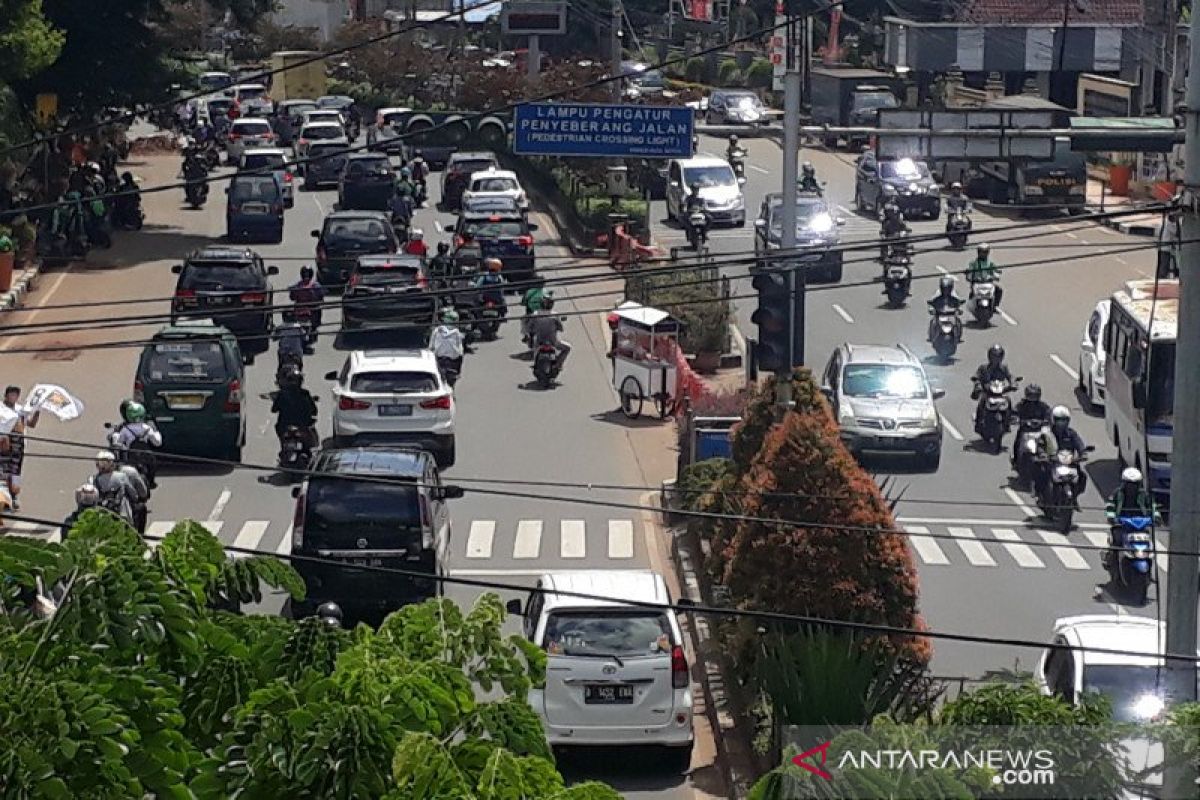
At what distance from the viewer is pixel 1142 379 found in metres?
28.9

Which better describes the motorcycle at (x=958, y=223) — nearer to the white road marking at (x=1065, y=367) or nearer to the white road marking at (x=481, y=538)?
the white road marking at (x=1065, y=367)

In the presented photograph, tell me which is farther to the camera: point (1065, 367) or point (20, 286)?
point (20, 286)

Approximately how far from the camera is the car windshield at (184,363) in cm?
2930

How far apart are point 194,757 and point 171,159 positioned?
65.3 metres

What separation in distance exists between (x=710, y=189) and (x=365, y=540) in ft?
118

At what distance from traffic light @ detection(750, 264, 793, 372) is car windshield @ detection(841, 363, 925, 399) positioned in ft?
29.3

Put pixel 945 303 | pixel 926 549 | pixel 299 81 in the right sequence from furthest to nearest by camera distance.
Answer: pixel 299 81 < pixel 945 303 < pixel 926 549

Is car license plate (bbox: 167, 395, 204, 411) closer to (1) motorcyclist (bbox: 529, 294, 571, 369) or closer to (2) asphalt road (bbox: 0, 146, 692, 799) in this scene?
(2) asphalt road (bbox: 0, 146, 692, 799)

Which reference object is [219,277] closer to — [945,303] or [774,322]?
[945,303]

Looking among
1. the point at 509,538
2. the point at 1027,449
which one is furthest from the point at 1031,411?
the point at 509,538

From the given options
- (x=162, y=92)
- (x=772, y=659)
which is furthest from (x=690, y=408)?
(x=162, y=92)

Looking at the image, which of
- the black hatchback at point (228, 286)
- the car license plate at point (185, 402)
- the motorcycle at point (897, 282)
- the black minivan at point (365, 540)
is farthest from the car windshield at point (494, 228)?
the black minivan at point (365, 540)

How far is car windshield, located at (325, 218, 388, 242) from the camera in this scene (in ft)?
144

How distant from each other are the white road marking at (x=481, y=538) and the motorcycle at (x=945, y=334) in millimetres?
13129
